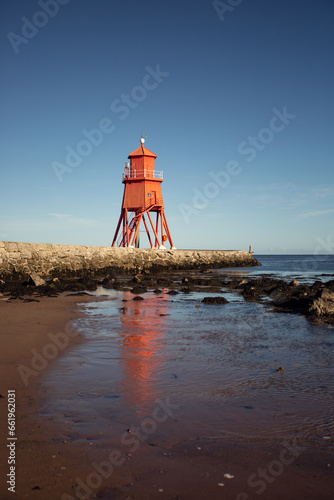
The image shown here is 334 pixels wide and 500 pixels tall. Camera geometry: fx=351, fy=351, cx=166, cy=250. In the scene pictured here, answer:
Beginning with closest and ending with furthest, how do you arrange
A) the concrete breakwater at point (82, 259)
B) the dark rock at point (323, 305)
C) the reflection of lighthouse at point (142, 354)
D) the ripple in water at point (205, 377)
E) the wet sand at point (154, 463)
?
the wet sand at point (154, 463) → the ripple in water at point (205, 377) → the reflection of lighthouse at point (142, 354) → the dark rock at point (323, 305) → the concrete breakwater at point (82, 259)

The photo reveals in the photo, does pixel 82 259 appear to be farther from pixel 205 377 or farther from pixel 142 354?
pixel 205 377

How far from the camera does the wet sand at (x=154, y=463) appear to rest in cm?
245

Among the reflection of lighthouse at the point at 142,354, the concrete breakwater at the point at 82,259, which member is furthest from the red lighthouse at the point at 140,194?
the reflection of lighthouse at the point at 142,354

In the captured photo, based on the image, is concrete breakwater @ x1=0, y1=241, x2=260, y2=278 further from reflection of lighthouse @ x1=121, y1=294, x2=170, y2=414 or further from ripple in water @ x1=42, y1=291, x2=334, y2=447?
ripple in water @ x1=42, y1=291, x2=334, y2=447

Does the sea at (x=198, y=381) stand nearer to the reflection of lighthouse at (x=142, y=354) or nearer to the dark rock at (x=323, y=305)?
the reflection of lighthouse at (x=142, y=354)

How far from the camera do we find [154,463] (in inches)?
109

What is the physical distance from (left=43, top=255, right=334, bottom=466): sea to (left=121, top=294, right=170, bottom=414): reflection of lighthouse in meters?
0.02

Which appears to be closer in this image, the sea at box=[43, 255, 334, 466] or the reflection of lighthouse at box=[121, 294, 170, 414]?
the sea at box=[43, 255, 334, 466]

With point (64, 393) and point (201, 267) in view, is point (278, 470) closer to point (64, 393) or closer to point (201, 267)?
point (64, 393)

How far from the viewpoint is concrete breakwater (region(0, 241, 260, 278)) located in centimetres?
1960

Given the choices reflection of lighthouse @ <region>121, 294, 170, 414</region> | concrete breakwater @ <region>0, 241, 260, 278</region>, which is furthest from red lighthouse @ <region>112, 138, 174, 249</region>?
reflection of lighthouse @ <region>121, 294, 170, 414</region>

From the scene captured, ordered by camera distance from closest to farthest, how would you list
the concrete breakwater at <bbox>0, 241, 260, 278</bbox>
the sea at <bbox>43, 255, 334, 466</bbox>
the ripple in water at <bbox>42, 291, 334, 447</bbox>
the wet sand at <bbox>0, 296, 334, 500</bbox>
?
the wet sand at <bbox>0, 296, 334, 500</bbox> → the sea at <bbox>43, 255, 334, 466</bbox> → the ripple in water at <bbox>42, 291, 334, 447</bbox> → the concrete breakwater at <bbox>0, 241, 260, 278</bbox>

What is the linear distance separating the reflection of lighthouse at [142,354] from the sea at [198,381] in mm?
15

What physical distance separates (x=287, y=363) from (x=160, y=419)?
284cm
